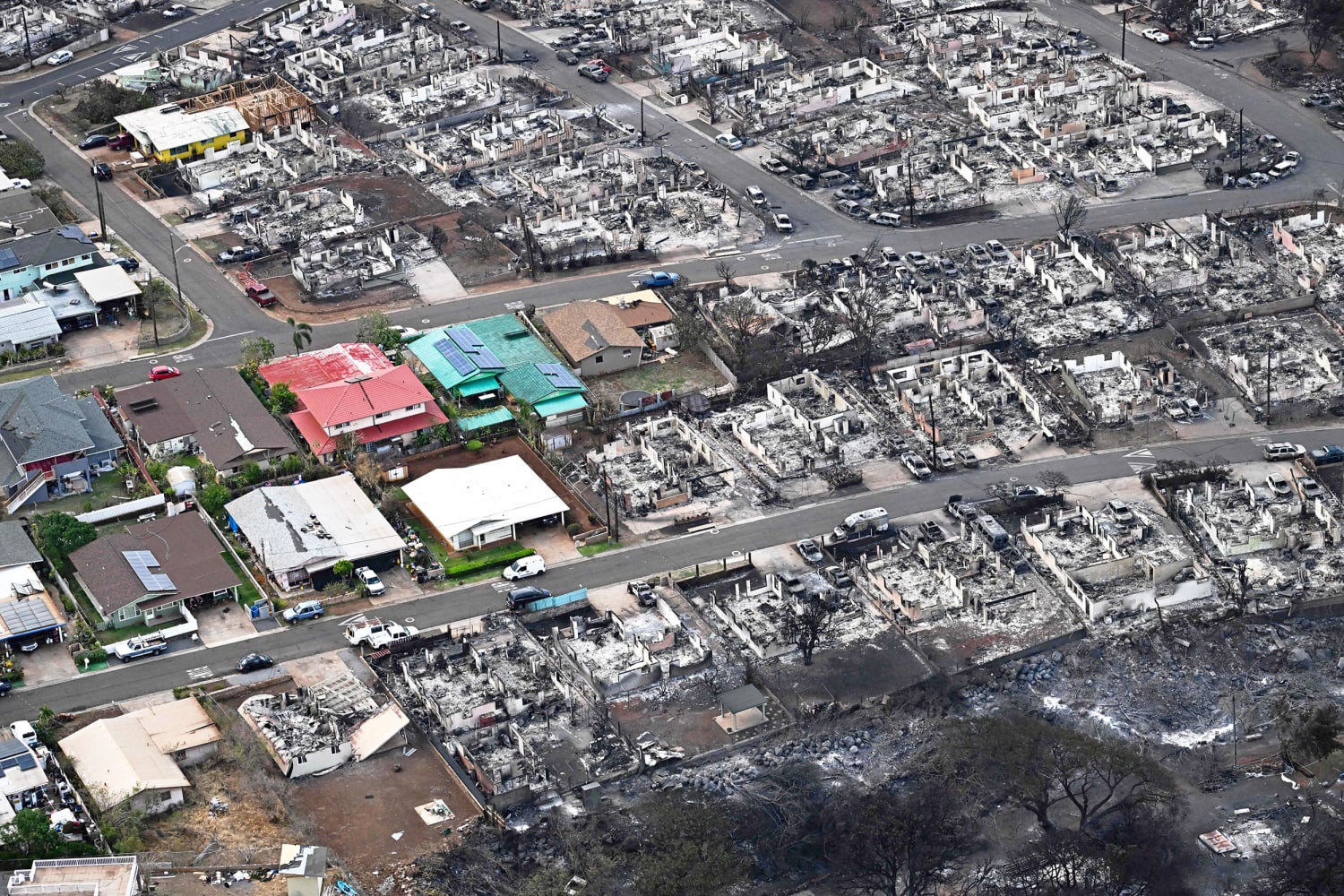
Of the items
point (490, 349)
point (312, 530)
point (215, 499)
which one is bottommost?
point (490, 349)

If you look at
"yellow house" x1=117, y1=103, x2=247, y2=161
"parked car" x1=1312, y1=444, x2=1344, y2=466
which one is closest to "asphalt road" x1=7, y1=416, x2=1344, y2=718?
"parked car" x1=1312, y1=444, x2=1344, y2=466

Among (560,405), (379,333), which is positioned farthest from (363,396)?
(560,405)

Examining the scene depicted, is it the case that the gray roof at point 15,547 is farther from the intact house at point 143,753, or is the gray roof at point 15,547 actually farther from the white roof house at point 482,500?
the white roof house at point 482,500

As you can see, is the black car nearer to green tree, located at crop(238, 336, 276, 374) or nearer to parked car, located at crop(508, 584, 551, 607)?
parked car, located at crop(508, 584, 551, 607)

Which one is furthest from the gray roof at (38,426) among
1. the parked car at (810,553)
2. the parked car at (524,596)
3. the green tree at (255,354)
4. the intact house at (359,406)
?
the parked car at (810,553)

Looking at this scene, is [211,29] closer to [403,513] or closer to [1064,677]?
[403,513]

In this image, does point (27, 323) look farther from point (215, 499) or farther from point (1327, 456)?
point (1327, 456)

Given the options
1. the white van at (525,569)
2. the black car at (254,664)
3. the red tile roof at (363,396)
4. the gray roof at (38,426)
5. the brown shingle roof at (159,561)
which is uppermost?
the gray roof at (38,426)
